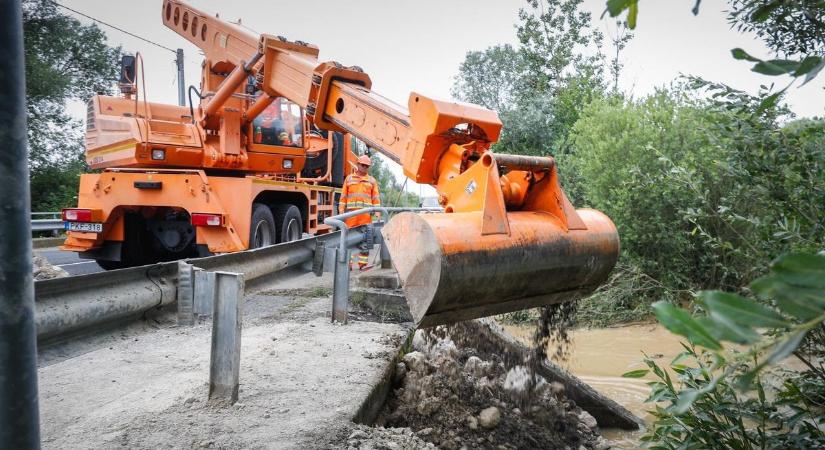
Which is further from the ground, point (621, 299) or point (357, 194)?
point (357, 194)

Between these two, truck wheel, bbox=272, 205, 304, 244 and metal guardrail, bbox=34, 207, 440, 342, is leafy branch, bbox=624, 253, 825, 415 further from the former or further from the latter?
truck wheel, bbox=272, 205, 304, 244

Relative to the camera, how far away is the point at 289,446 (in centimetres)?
252

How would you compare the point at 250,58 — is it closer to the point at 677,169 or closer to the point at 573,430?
the point at 677,169

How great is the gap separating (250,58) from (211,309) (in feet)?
14.0

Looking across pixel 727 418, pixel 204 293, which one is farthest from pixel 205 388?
pixel 727 418

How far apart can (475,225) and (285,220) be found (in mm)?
6756

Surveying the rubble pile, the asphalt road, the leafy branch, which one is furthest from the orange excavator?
the asphalt road

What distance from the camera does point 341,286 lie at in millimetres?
4637

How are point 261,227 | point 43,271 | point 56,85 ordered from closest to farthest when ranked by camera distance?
point 43,271 → point 261,227 → point 56,85

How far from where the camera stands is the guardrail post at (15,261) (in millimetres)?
1070

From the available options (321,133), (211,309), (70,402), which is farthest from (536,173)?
(321,133)

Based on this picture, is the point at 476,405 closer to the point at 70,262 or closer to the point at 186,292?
the point at 186,292

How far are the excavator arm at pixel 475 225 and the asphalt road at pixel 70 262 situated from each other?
798cm

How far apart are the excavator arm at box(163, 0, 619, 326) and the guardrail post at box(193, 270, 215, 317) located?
3.07 ft
